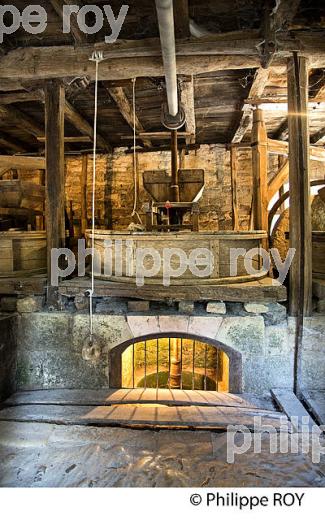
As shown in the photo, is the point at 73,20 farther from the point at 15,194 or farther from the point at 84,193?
the point at 84,193

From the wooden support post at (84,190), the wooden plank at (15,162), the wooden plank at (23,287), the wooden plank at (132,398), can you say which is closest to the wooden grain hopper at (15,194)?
the wooden plank at (15,162)

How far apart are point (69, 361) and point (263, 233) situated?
114 inches

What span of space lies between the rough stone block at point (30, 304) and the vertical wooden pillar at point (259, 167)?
3.68 m

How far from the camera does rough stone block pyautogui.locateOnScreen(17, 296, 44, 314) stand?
393cm

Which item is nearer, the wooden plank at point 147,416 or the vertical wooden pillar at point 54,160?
the wooden plank at point 147,416

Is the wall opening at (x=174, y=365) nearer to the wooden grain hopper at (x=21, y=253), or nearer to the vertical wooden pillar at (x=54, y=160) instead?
the wooden grain hopper at (x=21, y=253)

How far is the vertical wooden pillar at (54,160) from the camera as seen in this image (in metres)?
4.00

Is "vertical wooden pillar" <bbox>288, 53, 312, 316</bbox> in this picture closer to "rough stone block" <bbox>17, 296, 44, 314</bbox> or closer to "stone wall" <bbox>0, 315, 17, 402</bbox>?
"rough stone block" <bbox>17, 296, 44, 314</bbox>

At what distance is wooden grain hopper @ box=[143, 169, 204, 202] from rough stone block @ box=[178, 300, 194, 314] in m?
1.66

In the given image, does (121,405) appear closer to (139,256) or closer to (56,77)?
(139,256)

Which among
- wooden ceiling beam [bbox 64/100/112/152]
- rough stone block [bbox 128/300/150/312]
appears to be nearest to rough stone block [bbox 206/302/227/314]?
rough stone block [bbox 128/300/150/312]

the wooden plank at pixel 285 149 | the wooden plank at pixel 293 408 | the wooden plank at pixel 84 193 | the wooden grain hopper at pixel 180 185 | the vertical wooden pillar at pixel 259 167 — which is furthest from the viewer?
the wooden plank at pixel 84 193

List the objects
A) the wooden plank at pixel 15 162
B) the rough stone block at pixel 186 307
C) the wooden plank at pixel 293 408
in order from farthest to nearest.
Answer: the wooden plank at pixel 15 162 → the rough stone block at pixel 186 307 → the wooden plank at pixel 293 408

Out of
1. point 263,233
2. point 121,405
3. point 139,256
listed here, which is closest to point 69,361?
point 121,405
